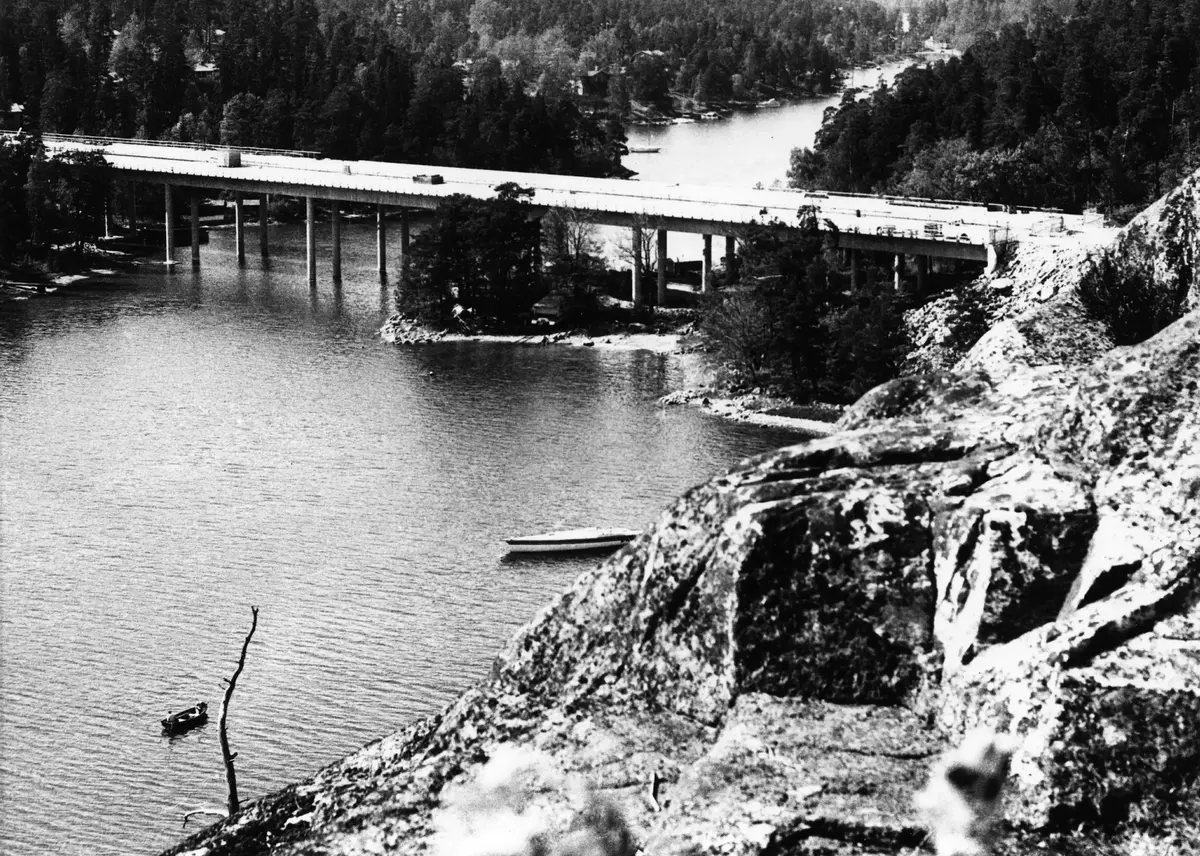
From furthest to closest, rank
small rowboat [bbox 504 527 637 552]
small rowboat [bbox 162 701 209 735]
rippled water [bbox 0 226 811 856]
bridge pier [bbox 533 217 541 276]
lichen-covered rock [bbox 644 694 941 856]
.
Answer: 1. bridge pier [bbox 533 217 541 276]
2. small rowboat [bbox 504 527 637 552]
3. small rowboat [bbox 162 701 209 735]
4. rippled water [bbox 0 226 811 856]
5. lichen-covered rock [bbox 644 694 941 856]

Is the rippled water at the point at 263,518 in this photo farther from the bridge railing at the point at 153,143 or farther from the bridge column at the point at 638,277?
the bridge railing at the point at 153,143

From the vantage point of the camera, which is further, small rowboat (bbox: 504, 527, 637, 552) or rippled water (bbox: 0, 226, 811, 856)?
small rowboat (bbox: 504, 527, 637, 552)

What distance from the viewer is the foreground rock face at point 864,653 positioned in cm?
663

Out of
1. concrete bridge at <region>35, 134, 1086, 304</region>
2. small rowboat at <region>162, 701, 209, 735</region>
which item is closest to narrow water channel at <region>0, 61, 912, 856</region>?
small rowboat at <region>162, 701, 209, 735</region>

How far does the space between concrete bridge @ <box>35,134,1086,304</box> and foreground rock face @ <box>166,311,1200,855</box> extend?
182 feet

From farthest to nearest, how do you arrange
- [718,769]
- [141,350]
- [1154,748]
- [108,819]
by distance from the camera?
[141,350]
[108,819]
[718,769]
[1154,748]

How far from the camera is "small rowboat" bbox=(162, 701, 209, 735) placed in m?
28.7

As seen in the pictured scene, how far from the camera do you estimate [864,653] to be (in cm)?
Answer: 728

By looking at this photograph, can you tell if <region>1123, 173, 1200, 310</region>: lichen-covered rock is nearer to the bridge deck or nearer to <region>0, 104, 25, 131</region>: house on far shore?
the bridge deck

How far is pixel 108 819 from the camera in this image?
2566 cm

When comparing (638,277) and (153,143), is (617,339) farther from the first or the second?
(153,143)

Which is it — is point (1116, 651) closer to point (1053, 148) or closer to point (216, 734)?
point (216, 734)

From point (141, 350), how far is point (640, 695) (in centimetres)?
5689

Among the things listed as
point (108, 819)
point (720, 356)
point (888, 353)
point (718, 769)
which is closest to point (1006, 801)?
point (718, 769)
